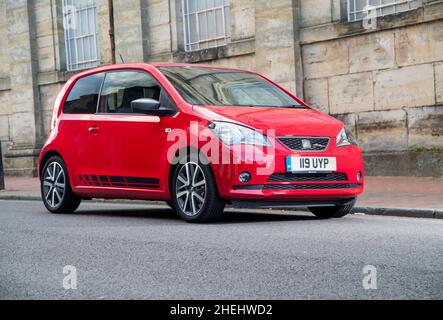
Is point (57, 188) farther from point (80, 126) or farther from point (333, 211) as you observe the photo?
point (333, 211)

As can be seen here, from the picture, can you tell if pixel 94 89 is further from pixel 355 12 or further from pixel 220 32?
pixel 220 32

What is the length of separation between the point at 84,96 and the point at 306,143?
3.19 metres

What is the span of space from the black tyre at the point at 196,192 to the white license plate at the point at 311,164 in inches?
30.3

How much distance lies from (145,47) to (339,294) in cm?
1611

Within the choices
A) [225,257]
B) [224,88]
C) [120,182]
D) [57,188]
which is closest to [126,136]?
[120,182]

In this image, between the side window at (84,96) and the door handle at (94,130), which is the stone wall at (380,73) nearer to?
the side window at (84,96)

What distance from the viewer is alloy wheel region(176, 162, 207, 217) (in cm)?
823

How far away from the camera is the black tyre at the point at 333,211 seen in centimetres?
899

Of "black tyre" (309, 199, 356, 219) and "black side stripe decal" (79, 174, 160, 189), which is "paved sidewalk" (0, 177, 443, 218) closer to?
"black tyre" (309, 199, 356, 219)

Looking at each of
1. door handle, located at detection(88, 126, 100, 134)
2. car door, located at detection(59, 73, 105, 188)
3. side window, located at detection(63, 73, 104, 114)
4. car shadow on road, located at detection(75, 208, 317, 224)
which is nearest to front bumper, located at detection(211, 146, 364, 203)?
car shadow on road, located at detection(75, 208, 317, 224)

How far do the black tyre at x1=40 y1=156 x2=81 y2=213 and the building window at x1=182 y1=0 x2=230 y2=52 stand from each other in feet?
28.7

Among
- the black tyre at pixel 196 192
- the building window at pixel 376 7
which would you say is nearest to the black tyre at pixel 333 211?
the black tyre at pixel 196 192
